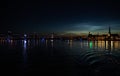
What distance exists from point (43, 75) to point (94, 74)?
6009mm

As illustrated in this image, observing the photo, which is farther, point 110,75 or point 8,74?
point 8,74

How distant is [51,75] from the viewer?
1967cm

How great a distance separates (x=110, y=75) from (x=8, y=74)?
477 inches

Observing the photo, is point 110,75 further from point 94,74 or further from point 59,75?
point 59,75

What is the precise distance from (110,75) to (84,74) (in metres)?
2.98

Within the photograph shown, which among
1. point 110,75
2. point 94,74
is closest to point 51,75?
point 94,74

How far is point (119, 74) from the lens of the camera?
1903 centimetres

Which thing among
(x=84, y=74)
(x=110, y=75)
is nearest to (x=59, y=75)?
(x=84, y=74)

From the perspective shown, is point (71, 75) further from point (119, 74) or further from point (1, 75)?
point (1, 75)

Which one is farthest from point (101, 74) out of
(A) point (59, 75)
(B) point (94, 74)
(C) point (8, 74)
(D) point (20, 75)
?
(C) point (8, 74)

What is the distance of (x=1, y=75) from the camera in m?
19.4

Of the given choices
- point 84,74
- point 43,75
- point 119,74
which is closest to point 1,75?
point 43,75

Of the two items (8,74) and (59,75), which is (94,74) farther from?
(8,74)

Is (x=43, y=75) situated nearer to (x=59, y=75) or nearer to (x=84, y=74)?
(x=59, y=75)
